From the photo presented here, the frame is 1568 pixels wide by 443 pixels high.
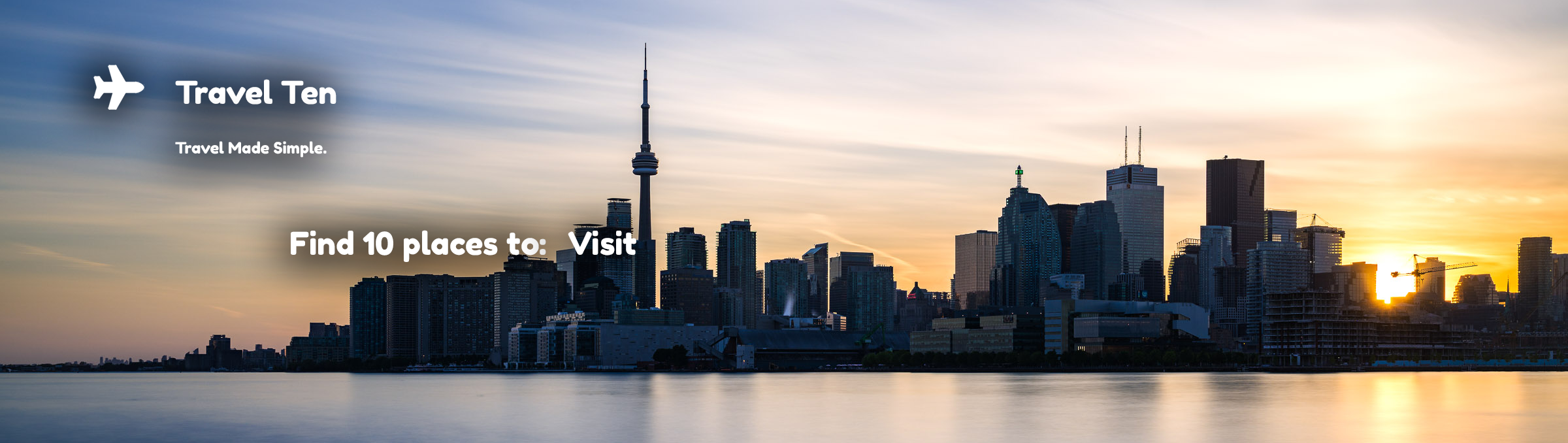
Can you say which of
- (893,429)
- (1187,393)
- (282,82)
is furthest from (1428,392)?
(282,82)

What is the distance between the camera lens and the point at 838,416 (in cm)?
12019

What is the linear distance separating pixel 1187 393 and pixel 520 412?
Result: 74.9 metres

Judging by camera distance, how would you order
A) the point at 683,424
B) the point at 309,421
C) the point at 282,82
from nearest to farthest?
the point at 282,82 < the point at 683,424 < the point at 309,421

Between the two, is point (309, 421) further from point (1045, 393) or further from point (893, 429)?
point (1045, 393)

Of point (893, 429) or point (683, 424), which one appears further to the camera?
point (683, 424)

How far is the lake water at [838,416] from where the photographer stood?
3927 inches

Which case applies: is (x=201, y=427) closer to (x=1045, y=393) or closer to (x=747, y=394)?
(x=747, y=394)

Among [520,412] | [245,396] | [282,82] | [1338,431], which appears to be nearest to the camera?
[282,82]

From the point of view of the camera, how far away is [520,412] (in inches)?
5162

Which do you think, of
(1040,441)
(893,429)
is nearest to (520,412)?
(893,429)

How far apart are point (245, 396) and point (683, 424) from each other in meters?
96.8

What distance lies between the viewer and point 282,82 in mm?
75938

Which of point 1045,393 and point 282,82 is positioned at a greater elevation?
point 282,82

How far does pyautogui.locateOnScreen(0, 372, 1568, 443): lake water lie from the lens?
9975 cm
